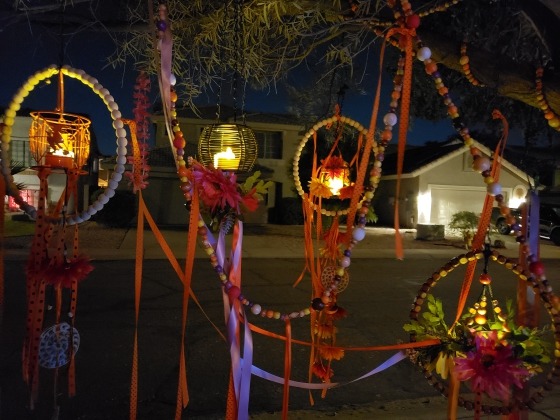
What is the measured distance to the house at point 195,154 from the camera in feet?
71.4

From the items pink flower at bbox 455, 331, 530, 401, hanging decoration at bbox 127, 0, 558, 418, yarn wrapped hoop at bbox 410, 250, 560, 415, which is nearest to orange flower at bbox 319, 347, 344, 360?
hanging decoration at bbox 127, 0, 558, 418

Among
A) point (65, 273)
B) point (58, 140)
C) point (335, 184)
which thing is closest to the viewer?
point (65, 273)

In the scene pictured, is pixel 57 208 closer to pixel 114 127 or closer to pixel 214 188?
pixel 114 127

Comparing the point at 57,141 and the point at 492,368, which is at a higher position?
the point at 57,141

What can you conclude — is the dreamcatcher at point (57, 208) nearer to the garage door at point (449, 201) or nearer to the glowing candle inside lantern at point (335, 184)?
the glowing candle inside lantern at point (335, 184)

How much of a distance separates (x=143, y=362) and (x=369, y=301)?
4514 millimetres

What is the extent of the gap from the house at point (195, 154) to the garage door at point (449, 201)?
7296mm

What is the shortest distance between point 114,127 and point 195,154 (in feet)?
62.5

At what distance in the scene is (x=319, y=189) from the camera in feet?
13.1

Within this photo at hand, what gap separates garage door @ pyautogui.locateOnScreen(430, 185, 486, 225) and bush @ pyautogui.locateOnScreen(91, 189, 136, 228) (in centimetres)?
1429

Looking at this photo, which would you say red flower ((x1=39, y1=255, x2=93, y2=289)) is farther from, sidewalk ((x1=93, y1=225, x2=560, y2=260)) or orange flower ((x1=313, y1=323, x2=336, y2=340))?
sidewalk ((x1=93, y1=225, x2=560, y2=260))

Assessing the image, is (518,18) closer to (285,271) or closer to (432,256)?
(285,271)

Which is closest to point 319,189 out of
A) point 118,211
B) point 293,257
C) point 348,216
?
point 348,216

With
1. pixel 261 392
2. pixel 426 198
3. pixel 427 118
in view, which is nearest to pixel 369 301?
pixel 427 118
